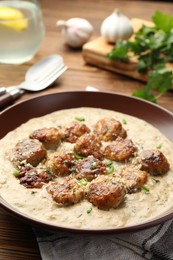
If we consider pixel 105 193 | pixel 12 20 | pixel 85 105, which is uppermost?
pixel 12 20

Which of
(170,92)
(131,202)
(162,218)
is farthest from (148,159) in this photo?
(170,92)

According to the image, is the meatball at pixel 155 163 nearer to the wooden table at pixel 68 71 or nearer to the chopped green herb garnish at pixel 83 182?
the chopped green herb garnish at pixel 83 182

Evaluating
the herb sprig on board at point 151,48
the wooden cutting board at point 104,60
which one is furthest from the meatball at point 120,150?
the wooden cutting board at point 104,60

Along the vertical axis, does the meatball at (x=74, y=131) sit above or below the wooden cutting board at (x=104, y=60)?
above

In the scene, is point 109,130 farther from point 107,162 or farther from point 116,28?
point 116,28

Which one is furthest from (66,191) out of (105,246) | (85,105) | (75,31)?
(75,31)

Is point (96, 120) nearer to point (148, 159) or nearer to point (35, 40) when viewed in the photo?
point (148, 159)
